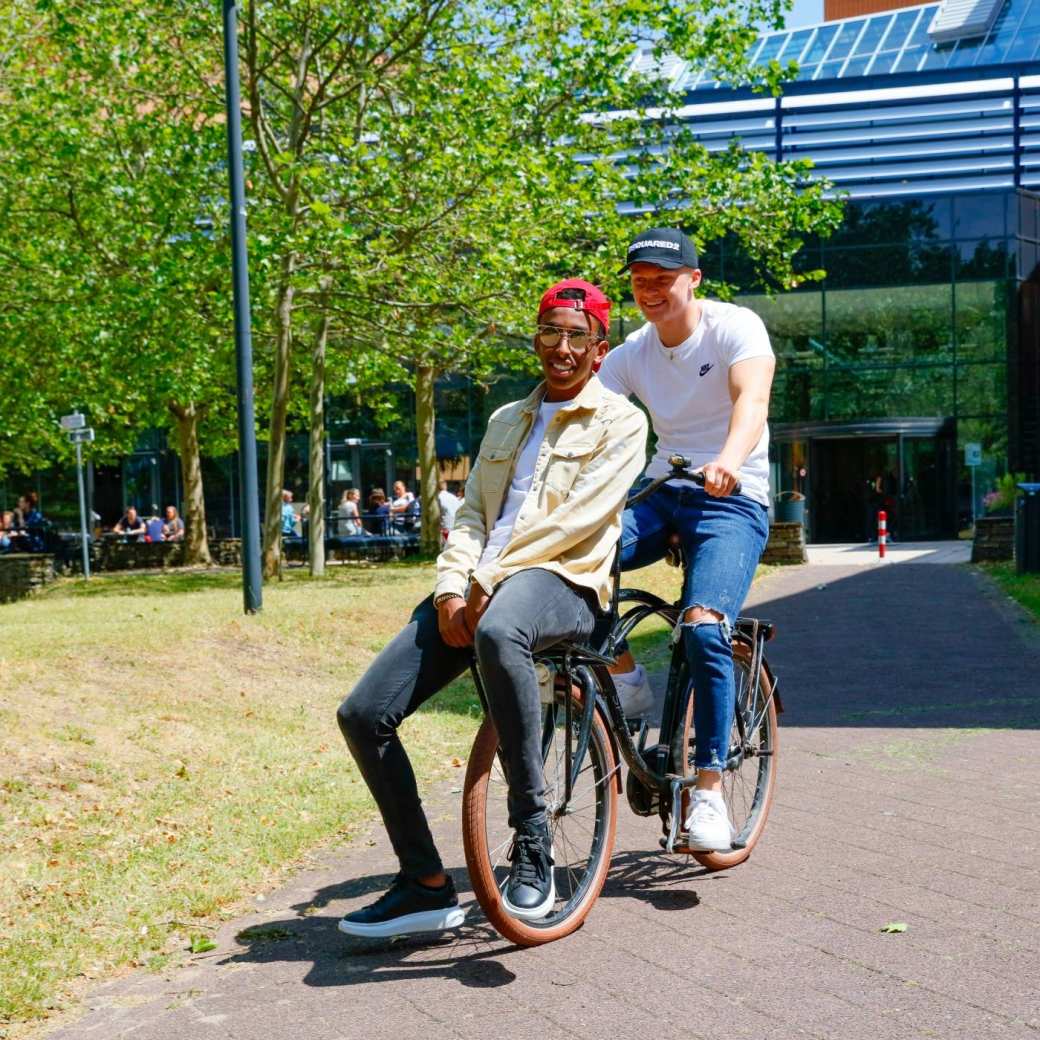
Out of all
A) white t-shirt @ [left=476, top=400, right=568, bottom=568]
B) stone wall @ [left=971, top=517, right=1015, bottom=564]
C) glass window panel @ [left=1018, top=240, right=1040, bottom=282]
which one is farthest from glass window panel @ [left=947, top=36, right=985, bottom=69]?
white t-shirt @ [left=476, top=400, right=568, bottom=568]

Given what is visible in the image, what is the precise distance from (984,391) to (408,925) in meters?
32.3

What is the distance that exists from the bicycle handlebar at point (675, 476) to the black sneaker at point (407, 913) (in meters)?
1.27

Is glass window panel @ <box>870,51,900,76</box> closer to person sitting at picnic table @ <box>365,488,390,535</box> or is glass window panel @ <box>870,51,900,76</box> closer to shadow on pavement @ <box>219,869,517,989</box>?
person sitting at picnic table @ <box>365,488,390,535</box>

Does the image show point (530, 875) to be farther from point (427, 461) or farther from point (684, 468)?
point (427, 461)

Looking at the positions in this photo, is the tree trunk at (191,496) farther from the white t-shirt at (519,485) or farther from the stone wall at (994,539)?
the white t-shirt at (519,485)

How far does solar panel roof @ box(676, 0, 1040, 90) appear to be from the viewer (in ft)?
136

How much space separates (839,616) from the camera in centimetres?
1441

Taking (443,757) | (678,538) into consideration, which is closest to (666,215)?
(443,757)

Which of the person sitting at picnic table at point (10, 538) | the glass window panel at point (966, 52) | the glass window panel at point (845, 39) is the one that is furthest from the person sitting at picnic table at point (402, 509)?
the glass window panel at point (845, 39)

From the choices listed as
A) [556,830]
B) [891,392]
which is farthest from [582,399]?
[891,392]

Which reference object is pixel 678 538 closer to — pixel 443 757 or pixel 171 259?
pixel 443 757

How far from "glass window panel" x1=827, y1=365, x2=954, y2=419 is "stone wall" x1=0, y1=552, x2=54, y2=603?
19317 millimetres

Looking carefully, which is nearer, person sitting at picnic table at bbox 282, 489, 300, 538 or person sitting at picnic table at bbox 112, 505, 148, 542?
person sitting at picnic table at bbox 282, 489, 300, 538

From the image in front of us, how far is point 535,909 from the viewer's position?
382 cm
